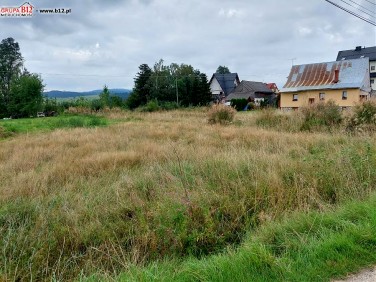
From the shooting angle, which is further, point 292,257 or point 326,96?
point 326,96

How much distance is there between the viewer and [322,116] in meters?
12.8

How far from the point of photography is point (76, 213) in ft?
13.2

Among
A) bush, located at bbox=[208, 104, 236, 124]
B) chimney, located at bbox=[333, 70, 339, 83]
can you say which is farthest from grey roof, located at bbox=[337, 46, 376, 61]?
bush, located at bbox=[208, 104, 236, 124]

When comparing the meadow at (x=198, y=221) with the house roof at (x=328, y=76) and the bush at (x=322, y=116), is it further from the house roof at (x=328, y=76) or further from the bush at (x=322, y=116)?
the house roof at (x=328, y=76)

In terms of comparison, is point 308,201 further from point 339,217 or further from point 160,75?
point 160,75

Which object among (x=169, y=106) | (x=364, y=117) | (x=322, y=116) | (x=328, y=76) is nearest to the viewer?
(x=364, y=117)

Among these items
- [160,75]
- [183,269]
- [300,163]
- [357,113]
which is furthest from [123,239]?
[160,75]

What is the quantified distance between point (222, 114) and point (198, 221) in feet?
45.5

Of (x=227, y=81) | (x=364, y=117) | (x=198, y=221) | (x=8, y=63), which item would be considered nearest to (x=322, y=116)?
(x=364, y=117)

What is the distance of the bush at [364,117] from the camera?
1077 centimetres

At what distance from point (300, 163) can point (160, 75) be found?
49.3 meters

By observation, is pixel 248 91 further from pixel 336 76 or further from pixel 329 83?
pixel 336 76

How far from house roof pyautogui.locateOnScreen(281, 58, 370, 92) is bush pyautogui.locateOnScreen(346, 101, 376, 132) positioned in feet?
80.5

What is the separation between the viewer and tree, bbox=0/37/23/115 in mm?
48594
